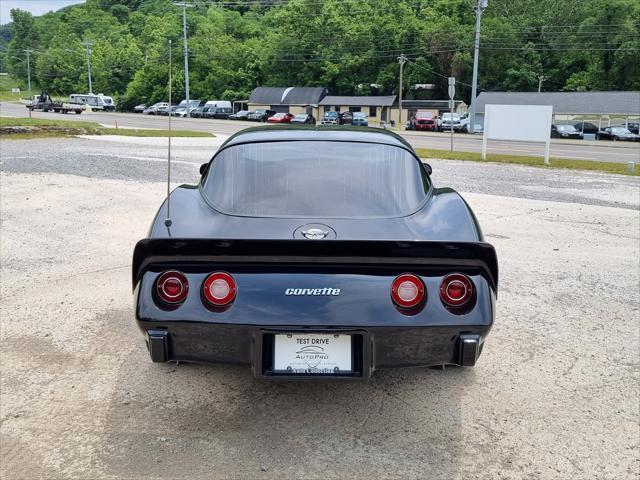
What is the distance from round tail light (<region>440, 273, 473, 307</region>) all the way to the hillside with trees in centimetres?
7124

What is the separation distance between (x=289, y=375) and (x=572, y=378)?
212cm

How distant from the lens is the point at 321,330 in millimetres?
2814

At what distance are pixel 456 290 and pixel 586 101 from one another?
187ft

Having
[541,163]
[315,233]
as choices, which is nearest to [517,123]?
[541,163]

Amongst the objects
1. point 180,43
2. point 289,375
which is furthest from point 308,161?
point 180,43

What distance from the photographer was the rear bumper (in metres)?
2.85

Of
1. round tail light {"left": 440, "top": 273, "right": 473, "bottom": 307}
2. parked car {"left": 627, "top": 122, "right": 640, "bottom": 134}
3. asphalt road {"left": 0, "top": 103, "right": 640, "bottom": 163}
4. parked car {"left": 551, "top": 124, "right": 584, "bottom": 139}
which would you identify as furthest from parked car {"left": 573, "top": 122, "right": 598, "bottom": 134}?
round tail light {"left": 440, "top": 273, "right": 473, "bottom": 307}

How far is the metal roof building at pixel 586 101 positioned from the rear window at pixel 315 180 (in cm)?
5323

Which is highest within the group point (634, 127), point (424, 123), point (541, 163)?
point (424, 123)

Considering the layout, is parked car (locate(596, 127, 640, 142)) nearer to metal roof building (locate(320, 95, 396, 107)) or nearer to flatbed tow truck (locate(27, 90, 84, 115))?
metal roof building (locate(320, 95, 396, 107))

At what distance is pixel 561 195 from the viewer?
12.7m

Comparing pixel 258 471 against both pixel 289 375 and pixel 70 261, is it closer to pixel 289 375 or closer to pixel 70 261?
pixel 289 375

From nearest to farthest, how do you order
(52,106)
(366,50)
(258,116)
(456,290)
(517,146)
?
(456,290) < (517,146) < (52,106) < (258,116) < (366,50)

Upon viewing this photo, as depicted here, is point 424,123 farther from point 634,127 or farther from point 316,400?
point 316,400
